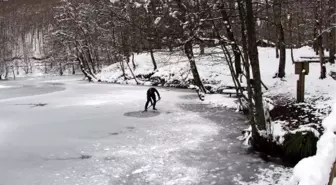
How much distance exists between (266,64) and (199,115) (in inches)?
611

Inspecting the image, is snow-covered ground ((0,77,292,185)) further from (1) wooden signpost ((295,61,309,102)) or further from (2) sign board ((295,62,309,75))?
(2) sign board ((295,62,309,75))

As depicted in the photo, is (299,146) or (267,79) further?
(267,79)

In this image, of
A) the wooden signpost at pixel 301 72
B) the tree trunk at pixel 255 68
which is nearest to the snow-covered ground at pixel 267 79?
the wooden signpost at pixel 301 72

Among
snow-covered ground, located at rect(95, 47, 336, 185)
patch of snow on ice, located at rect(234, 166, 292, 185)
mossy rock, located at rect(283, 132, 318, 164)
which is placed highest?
snow-covered ground, located at rect(95, 47, 336, 185)

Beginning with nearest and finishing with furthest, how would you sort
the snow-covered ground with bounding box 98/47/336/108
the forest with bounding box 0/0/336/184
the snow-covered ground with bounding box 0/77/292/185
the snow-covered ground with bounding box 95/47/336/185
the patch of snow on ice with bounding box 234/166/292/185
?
the patch of snow on ice with bounding box 234/166/292/185, the snow-covered ground with bounding box 0/77/292/185, the forest with bounding box 0/0/336/184, the snow-covered ground with bounding box 95/47/336/185, the snow-covered ground with bounding box 98/47/336/108

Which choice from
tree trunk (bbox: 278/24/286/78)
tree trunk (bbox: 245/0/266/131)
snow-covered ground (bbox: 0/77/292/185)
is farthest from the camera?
tree trunk (bbox: 278/24/286/78)

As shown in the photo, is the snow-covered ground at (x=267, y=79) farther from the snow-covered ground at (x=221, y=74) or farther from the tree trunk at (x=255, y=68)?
the tree trunk at (x=255, y=68)

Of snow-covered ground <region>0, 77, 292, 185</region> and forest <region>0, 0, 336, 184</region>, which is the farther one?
forest <region>0, 0, 336, 184</region>

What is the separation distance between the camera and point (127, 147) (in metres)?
11.2

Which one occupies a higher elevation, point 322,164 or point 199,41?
point 199,41

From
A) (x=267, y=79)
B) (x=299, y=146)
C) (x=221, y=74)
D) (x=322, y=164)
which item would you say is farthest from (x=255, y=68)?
(x=221, y=74)

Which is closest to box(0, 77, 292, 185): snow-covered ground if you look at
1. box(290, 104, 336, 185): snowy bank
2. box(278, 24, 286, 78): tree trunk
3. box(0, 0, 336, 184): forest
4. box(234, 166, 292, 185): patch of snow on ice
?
box(234, 166, 292, 185): patch of snow on ice

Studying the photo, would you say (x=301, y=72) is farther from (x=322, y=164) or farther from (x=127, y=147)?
(x=322, y=164)

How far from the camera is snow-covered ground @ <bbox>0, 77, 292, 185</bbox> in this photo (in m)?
8.70
